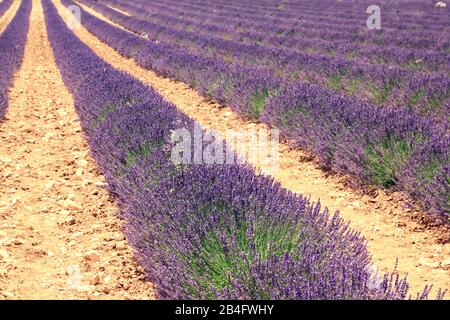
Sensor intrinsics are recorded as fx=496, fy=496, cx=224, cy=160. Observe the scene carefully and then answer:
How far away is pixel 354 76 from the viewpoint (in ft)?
23.8

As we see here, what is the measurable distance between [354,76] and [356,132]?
9.73 feet

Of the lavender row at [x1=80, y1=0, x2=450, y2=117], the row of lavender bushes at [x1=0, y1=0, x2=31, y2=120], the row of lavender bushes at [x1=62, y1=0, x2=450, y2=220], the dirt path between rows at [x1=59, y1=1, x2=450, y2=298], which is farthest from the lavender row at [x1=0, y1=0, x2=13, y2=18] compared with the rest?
the dirt path between rows at [x1=59, y1=1, x2=450, y2=298]

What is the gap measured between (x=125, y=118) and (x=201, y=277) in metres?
2.53

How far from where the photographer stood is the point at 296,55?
9039 mm

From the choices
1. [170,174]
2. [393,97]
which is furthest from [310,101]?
[170,174]

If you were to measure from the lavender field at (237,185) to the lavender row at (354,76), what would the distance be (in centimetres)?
3

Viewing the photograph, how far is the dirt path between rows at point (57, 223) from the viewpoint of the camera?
2.71 m

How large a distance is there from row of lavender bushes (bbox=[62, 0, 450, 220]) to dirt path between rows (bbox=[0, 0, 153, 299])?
2.05 metres

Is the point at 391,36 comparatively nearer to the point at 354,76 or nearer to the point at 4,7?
the point at 354,76

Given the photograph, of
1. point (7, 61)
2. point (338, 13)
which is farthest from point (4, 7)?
point (7, 61)

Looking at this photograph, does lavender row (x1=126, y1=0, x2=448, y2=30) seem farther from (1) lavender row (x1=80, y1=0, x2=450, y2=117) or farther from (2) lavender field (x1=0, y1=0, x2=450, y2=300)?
(2) lavender field (x1=0, y1=0, x2=450, y2=300)

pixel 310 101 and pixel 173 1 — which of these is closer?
pixel 310 101

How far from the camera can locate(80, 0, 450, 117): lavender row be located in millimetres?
5930

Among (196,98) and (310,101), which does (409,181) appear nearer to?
(310,101)
